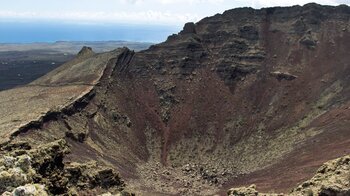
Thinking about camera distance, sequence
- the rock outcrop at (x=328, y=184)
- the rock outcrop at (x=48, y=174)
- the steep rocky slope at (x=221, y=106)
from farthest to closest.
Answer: the steep rocky slope at (x=221, y=106) → the rock outcrop at (x=328, y=184) → the rock outcrop at (x=48, y=174)

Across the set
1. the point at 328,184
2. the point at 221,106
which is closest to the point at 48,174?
the point at 328,184

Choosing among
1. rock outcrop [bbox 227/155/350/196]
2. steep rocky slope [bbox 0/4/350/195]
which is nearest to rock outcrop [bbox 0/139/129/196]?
rock outcrop [bbox 227/155/350/196]

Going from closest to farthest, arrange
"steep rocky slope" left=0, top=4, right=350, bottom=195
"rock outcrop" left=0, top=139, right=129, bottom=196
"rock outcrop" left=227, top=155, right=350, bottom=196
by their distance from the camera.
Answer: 1. "rock outcrop" left=0, top=139, right=129, bottom=196
2. "rock outcrop" left=227, top=155, right=350, bottom=196
3. "steep rocky slope" left=0, top=4, right=350, bottom=195

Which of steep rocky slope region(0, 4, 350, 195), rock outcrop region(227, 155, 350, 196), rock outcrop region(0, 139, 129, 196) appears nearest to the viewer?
rock outcrop region(0, 139, 129, 196)

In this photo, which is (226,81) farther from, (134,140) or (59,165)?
(59,165)

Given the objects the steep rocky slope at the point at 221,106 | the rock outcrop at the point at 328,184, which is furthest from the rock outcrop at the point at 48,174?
the steep rocky slope at the point at 221,106

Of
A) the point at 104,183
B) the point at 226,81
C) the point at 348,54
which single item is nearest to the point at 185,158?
the point at 226,81

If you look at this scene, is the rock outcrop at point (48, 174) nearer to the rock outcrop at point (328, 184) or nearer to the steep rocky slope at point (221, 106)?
the rock outcrop at point (328, 184)

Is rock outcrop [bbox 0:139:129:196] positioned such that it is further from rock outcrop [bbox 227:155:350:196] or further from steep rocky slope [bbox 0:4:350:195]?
steep rocky slope [bbox 0:4:350:195]
